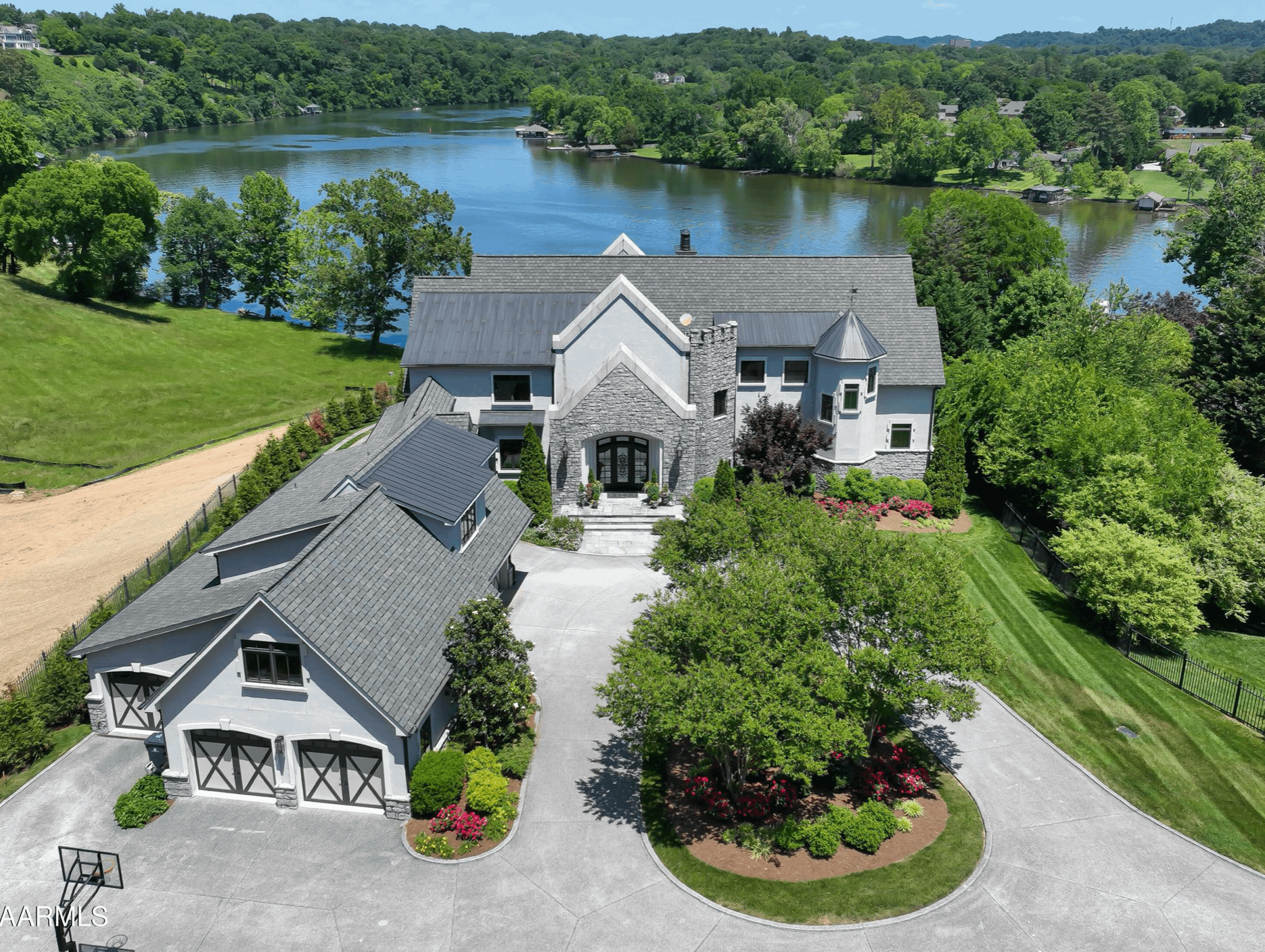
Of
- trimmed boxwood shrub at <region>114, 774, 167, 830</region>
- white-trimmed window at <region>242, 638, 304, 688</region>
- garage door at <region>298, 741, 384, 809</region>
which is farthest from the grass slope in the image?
garage door at <region>298, 741, 384, 809</region>

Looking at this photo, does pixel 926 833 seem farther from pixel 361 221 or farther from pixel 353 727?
pixel 361 221

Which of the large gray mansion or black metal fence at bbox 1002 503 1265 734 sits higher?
the large gray mansion

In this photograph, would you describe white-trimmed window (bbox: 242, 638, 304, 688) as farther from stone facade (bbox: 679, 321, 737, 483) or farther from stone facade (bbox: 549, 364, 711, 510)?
stone facade (bbox: 679, 321, 737, 483)

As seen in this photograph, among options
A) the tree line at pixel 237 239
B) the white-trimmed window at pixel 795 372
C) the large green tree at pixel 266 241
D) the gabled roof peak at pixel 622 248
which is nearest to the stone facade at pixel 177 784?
the white-trimmed window at pixel 795 372

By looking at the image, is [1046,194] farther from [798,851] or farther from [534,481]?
[798,851]

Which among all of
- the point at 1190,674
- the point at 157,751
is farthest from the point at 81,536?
the point at 1190,674

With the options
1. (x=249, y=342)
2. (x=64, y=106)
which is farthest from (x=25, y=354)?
(x=64, y=106)

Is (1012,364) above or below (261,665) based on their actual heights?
above
